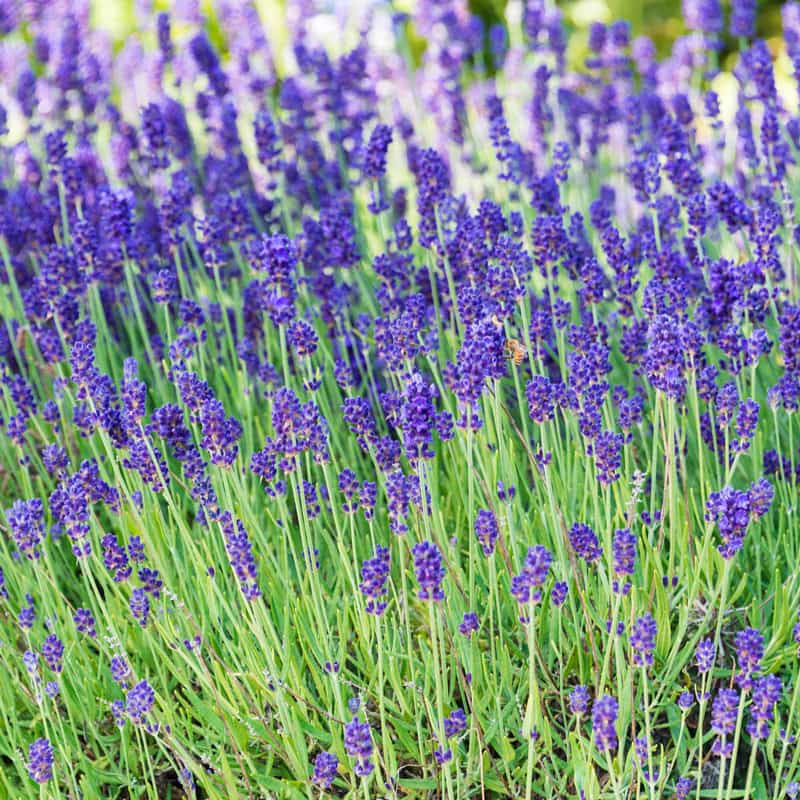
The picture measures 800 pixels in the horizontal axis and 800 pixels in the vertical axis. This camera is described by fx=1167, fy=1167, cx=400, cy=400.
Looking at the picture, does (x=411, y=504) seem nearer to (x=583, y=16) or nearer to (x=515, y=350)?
(x=515, y=350)

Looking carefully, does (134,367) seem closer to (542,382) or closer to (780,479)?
(542,382)

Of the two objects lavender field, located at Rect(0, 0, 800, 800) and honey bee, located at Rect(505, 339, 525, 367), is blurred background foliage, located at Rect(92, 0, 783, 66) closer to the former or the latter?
lavender field, located at Rect(0, 0, 800, 800)

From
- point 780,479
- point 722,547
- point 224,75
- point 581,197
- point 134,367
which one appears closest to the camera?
point 722,547

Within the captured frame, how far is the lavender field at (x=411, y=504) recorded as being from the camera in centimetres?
262

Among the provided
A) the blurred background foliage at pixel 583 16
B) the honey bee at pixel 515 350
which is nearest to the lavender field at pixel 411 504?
the honey bee at pixel 515 350

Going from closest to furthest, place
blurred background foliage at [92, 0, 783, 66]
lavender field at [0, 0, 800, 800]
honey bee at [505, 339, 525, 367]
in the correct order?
lavender field at [0, 0, 800, 800] < honey bee at [505, 339, 525, 367] < blurred background foliage at [92, 0, 783, 66]

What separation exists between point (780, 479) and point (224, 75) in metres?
3.42

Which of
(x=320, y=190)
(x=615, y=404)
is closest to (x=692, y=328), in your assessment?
(x=615, y=404)

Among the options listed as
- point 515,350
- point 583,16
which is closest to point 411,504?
point 515,350

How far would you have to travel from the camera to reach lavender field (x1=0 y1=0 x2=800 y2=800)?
8.61ft

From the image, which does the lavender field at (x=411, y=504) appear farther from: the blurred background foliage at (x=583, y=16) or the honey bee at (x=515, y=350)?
the blurred background foliage at (x=583, y=16)

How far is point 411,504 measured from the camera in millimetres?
2871

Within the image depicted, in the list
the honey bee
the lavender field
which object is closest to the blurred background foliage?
the lavender field

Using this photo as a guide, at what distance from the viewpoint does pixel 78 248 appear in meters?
3.69
